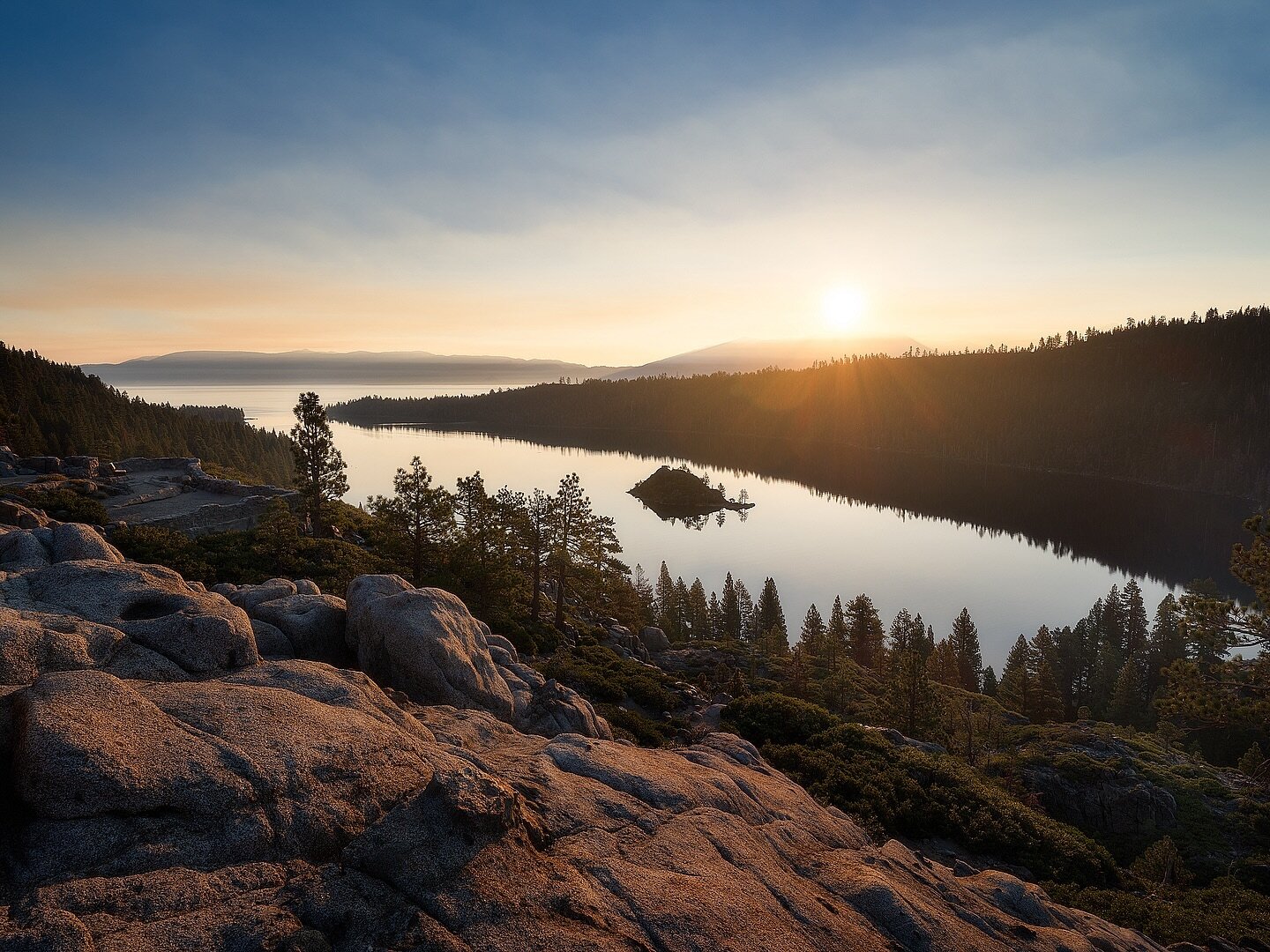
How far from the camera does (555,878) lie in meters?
11.3

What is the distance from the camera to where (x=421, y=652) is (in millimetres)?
21109

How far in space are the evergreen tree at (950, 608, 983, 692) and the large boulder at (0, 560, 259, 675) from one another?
272ft

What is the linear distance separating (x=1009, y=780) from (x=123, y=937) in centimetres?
4395

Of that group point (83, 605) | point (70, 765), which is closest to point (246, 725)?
point (70, 765)

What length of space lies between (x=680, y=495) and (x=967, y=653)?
4277 inches

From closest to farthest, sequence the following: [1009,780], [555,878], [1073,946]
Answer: [555,878] < [1073,946] < [1009,780]

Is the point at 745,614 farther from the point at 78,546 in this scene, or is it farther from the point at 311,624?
the point at 78,546

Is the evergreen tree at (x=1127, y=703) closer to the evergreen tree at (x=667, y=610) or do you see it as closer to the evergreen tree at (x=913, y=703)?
the evergreen tree at (x=913, y=703)

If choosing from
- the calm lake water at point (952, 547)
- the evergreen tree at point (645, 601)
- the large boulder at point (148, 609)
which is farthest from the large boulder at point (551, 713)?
the calm lake water at point (952, 547)

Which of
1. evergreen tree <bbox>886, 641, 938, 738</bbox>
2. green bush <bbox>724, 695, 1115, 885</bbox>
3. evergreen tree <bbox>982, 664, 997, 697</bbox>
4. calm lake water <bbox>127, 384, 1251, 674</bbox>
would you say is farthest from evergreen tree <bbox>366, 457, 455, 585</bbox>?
evergreen tree <bbox>982, 664, 997, 697</bbox>

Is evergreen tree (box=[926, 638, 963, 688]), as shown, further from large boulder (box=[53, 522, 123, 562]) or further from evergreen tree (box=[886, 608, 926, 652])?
large boulder (box=[53, 522, 123, 562])

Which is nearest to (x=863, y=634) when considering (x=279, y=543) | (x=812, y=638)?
(x=812, y=638)

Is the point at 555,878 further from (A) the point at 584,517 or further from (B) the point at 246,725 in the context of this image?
(A) the point at 584,517

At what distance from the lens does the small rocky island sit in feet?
591
